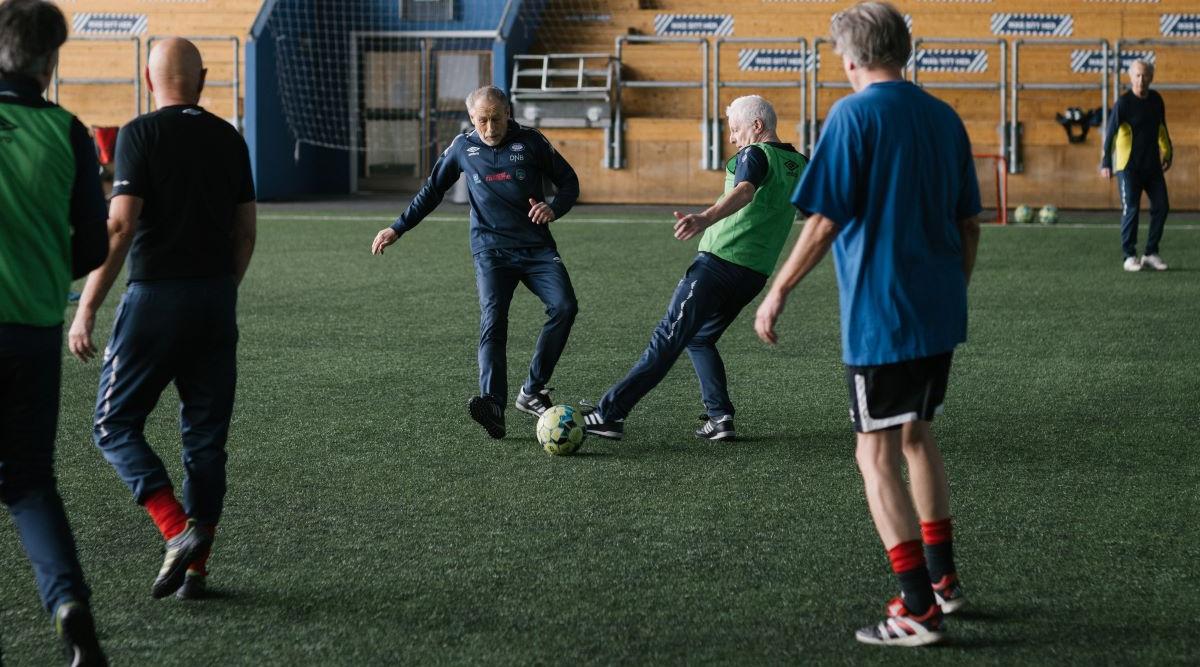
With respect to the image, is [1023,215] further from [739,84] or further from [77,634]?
[77,634]

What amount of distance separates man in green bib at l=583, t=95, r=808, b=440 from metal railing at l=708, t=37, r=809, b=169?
15.8 metres

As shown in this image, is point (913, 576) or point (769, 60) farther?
point (769, 60)

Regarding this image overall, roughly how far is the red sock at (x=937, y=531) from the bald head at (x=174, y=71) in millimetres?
2474

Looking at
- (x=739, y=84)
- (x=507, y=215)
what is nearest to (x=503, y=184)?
(x=507, y=215)

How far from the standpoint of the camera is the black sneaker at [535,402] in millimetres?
7203

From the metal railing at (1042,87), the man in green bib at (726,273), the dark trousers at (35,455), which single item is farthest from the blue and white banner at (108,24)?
the dark trousers at (35,455)

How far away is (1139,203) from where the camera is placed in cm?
1374

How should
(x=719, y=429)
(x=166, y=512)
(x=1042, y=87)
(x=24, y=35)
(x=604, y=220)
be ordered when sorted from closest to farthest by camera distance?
(x=24, y=35), (x=166, y=512), (x=719, y=429), (x=604, y=220), (x=1042, y=87)

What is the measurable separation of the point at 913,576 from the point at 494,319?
336cm

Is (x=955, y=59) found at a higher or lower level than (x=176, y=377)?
higher

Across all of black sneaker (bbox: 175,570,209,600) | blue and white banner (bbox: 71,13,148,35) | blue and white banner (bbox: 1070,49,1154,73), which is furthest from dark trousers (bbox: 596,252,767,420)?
blue and white banner (bbox: 71,13,148,35)

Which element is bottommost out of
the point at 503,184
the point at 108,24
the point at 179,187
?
the point at 179,187

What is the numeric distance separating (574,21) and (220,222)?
69.0 feet

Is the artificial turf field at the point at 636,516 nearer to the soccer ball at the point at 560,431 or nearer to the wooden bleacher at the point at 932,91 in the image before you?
the soccer ball at the point at 560,431
